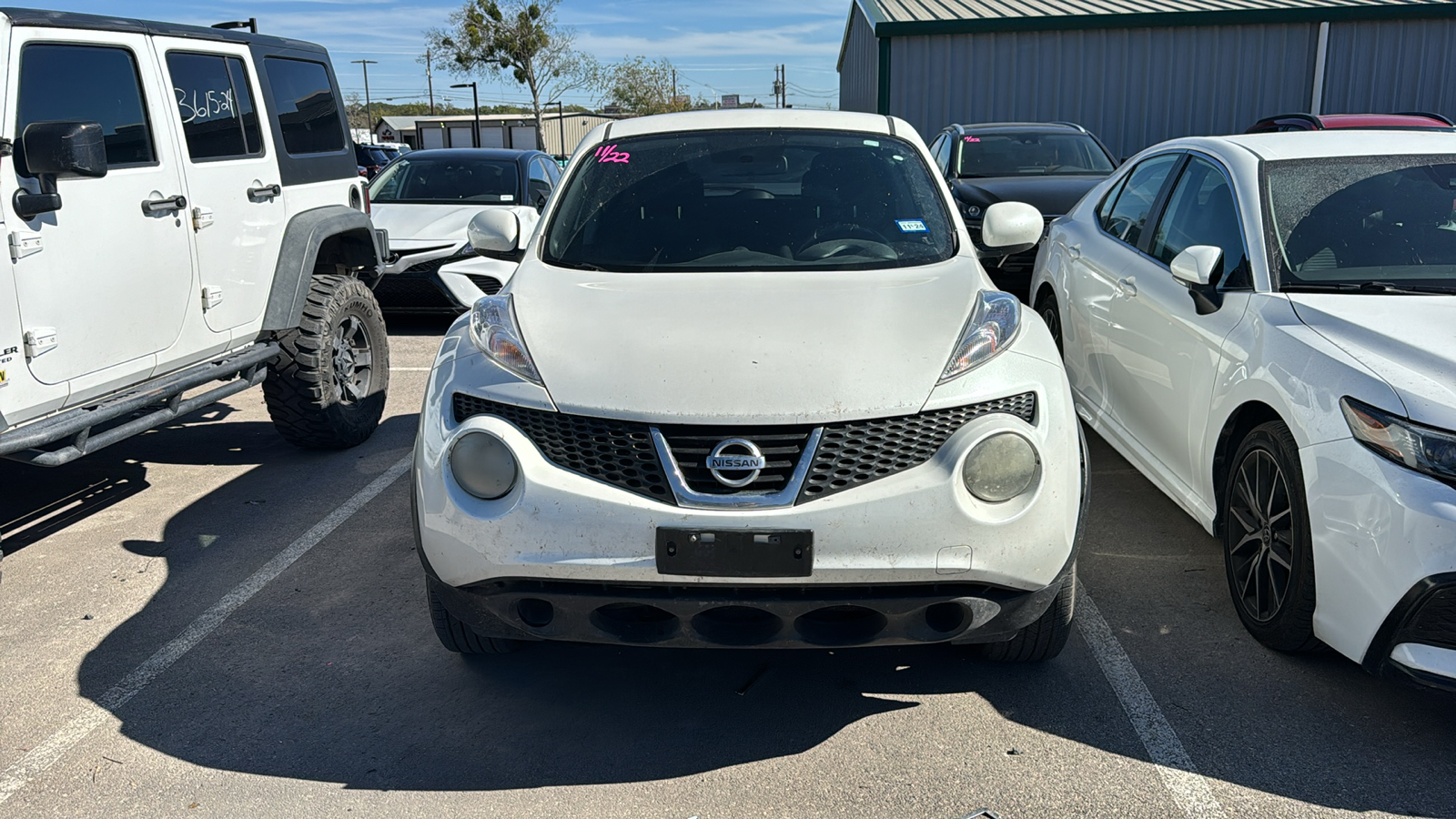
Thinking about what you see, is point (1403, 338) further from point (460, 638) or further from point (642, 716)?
point (460, 638)

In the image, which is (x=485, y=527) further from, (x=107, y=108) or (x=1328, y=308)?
(x=107, y=108)

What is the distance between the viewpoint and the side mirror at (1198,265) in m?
3.90

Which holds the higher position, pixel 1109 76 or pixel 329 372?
pixel 1109 76

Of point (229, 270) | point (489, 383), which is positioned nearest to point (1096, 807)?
point (489, 383)

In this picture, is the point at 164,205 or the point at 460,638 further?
the point at 164,205

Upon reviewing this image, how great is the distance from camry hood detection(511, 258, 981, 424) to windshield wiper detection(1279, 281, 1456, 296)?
1091 mm

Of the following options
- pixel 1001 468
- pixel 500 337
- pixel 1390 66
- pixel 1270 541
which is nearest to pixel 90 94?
pixel 500 337

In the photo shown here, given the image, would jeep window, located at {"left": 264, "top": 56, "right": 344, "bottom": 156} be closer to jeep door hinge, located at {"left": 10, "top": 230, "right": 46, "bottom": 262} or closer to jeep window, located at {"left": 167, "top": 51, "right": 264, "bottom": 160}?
jeep window, located at {"left": 167, "top": 51, "right": 264, "bottom": 160}

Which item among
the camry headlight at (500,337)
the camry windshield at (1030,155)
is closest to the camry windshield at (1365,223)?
the camry headlight at (500,337)

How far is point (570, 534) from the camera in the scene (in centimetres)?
283

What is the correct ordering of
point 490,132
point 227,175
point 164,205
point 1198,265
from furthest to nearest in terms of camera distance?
point 490,132
point 227,175
point 164,205
point 1198,265

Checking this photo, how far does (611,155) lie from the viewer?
441cm

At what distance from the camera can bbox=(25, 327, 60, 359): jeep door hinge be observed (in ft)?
13.3

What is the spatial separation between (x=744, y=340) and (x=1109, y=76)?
55.3 ft
